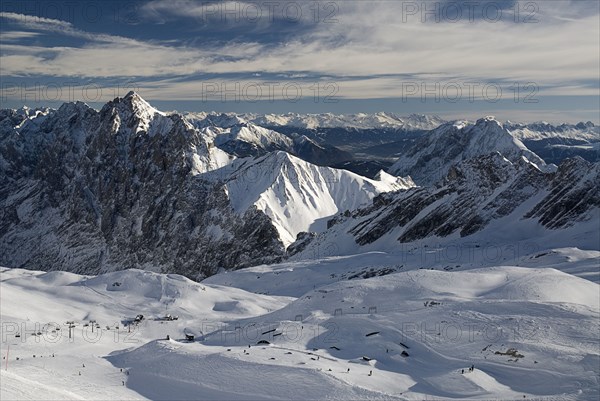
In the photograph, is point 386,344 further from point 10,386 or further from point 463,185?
point 463,185

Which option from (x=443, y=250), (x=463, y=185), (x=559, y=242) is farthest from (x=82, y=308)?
(x=463, y=185)

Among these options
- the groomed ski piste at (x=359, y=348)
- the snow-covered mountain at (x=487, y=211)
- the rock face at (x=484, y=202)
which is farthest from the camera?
the rock face at (x=484, y=202)

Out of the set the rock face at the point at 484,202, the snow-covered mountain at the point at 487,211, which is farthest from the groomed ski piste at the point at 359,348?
the rock face at the point at 484,202

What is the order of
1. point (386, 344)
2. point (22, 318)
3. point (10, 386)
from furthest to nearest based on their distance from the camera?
point (22, 318) < point (386, 344) < point (10, 386)

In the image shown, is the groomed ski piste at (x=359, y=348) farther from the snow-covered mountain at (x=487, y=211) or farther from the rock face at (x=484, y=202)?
the rock face at (x=484, y=202)

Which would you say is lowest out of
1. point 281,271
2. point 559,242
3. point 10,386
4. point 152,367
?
point 281,271

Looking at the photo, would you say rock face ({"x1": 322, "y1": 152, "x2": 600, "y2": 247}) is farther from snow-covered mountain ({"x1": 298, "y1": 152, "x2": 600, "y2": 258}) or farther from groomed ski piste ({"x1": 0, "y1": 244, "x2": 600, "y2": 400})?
groomed ski piste ({"x1": 0, "y1": 244, "x2": 600, "y2": 400})
